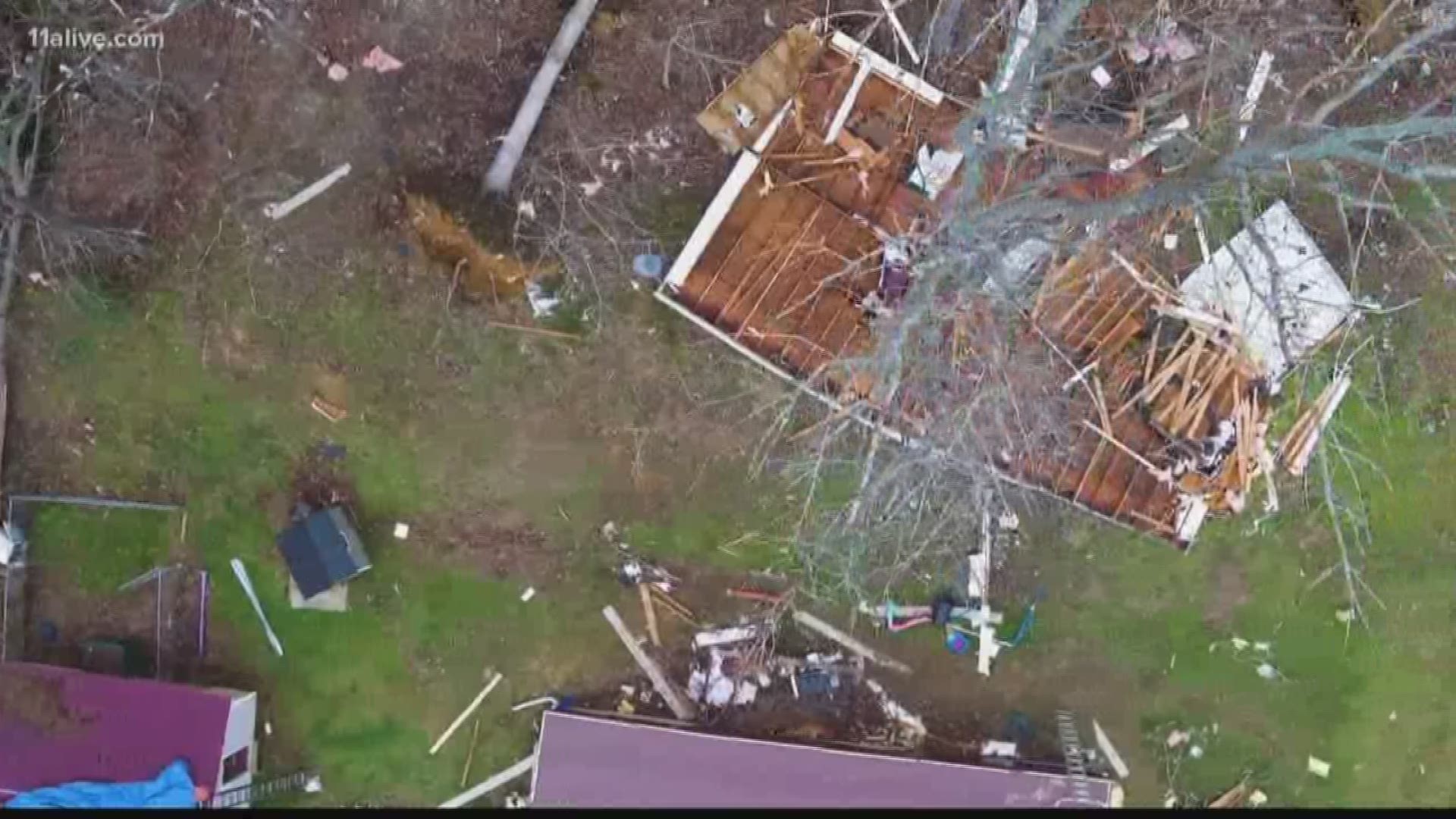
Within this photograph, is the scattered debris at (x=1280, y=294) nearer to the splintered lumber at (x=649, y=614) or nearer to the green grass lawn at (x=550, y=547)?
the green grass lawn at (x=550, y=547)

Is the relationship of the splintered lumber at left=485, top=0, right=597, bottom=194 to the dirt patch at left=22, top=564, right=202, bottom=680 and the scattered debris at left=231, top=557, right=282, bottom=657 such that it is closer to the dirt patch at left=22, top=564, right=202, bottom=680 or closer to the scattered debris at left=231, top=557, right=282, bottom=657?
the scattered debris at left=231, top=557, right=282, bottom=657

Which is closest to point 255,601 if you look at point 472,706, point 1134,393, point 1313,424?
point 472,706

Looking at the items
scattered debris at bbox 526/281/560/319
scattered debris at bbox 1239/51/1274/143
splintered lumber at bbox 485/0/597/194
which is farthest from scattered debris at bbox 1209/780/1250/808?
splintered lumber at bbox 485/0/597/194

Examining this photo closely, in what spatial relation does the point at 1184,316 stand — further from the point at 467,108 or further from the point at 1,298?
the point at 1,298

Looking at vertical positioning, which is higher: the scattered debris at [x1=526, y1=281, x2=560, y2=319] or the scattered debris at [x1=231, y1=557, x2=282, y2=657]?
the scattered debris at [x1=526, y1=281, x2=560, y2=319]

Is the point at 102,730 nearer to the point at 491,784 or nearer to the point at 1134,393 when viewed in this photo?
the point at 491,784

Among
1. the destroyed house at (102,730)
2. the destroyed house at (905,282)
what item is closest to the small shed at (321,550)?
the destroyed house at (102,730)
